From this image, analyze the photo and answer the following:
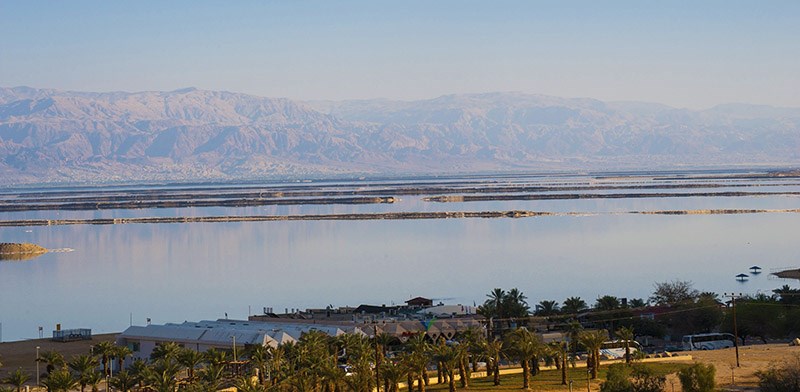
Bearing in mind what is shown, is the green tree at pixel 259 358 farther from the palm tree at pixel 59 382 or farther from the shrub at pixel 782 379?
the shrub at pixel 782 379

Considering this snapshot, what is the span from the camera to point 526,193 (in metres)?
138

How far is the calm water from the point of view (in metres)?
48.3

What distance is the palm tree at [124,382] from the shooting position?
25.2 meters

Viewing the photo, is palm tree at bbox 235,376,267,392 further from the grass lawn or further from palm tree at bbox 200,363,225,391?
the grass lawn

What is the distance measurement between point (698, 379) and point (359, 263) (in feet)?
123

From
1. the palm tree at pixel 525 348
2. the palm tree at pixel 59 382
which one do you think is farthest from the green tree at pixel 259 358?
the palm tree at pixel 525 348

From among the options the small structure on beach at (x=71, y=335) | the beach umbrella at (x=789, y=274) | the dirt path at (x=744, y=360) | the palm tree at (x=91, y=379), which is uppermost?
the palm tree at (x=91, y=379)

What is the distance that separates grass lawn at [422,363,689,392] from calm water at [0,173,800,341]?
48.3ft

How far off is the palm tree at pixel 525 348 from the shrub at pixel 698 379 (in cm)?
401

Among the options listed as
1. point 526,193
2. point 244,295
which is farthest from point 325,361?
point 526,193

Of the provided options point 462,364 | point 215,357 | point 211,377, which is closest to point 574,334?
point 462,364

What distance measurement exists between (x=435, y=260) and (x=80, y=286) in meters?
17.5

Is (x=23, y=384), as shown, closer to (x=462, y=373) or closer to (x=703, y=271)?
(x=462, y=373)

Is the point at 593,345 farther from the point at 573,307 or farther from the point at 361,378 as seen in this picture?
the point at 573,307
